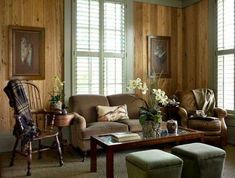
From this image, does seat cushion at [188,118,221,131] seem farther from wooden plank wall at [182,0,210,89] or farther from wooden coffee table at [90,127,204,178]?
wooden plank wall at [182,0,210,89]

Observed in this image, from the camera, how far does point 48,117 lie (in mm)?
4516

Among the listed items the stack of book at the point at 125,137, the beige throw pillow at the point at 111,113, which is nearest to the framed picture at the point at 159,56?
the beige throw pillow at the point at 111,113

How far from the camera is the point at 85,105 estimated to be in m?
4.85

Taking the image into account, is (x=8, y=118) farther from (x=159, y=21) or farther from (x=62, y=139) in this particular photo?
(x=159, y=21)

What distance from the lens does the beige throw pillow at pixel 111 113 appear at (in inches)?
185

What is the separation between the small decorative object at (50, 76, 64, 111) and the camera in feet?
15.1

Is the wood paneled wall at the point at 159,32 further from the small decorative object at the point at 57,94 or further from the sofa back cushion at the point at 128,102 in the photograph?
the small decorative object at the point at 57,94

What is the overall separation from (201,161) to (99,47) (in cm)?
316

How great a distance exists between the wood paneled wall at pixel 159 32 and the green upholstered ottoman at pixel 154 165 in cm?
312

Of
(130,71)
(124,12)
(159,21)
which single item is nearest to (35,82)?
(130,71)

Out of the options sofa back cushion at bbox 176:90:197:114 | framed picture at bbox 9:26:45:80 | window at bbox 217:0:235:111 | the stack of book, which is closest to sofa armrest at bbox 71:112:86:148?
the stack of book

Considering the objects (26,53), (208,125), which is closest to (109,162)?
(208,125)

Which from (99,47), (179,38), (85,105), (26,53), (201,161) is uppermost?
(179,38)

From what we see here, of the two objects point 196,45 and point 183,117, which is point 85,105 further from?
point 196,45
